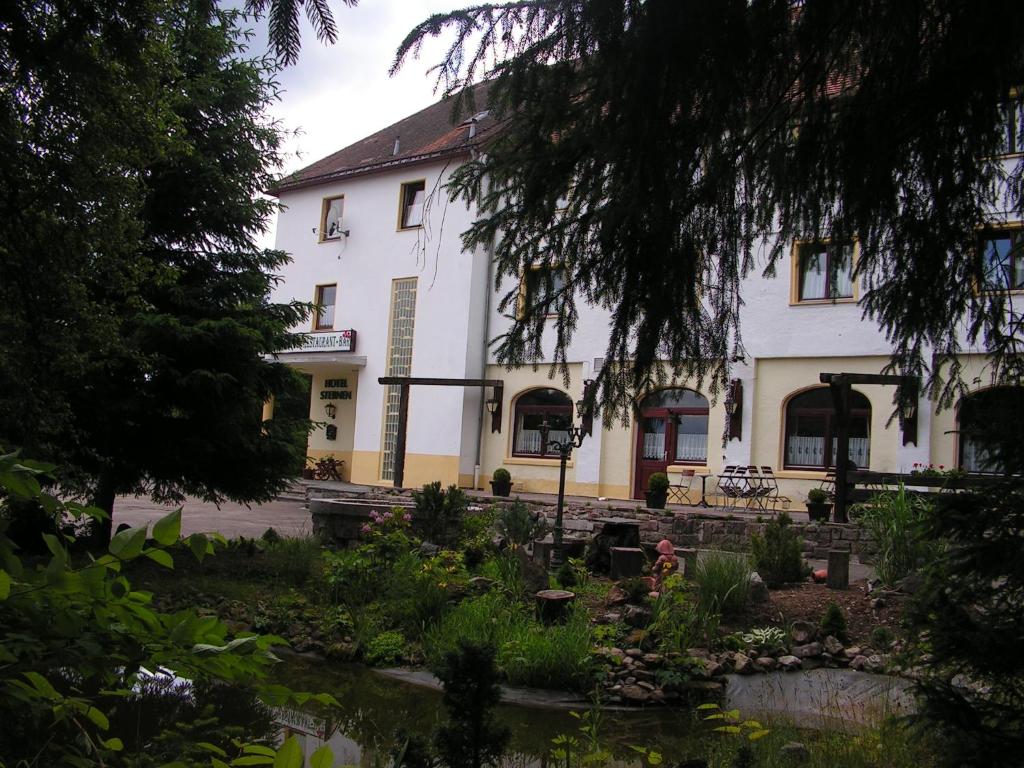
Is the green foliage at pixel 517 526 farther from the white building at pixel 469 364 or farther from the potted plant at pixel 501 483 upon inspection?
the potted plant at pixel 501 483

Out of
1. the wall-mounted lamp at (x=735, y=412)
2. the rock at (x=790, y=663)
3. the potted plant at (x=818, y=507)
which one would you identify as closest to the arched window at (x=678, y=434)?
the wall-mounted lamp at (x=735, y=412)

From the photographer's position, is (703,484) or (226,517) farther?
(703,484)

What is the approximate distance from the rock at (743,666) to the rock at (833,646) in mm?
710

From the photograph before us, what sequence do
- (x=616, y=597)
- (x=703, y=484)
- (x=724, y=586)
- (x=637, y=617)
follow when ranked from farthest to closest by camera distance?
(x=703, y=484)
(x=616, y=597)
(x=724, y=586)
(x=637, y=617)

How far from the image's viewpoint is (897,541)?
25.6 feet

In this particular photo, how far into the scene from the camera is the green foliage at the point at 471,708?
107 inches

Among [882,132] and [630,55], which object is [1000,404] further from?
[630,55]

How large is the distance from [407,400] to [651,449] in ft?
21.0

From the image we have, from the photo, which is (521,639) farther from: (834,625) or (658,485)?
(658,485)

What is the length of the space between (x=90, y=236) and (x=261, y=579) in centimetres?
428

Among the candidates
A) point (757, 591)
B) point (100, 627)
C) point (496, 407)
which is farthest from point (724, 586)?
point (496, 407)

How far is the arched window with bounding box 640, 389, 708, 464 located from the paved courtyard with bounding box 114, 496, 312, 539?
7.98 meters

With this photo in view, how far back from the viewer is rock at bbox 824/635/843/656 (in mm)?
6184

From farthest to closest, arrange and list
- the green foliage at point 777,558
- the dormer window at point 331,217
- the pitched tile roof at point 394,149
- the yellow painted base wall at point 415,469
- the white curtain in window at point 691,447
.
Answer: the dormer window at point 331,217
the pitched tile roof at point 394,149
the yellow painted base wall at point 415,469
the white curtain in window at point 691,447
the green foliage at point 777,558
